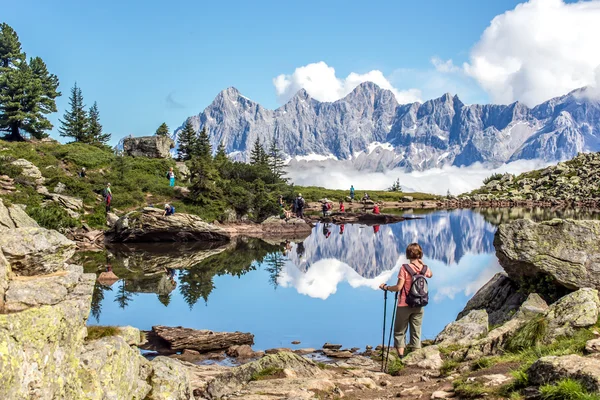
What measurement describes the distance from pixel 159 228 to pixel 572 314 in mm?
36863

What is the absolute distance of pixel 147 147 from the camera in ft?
230

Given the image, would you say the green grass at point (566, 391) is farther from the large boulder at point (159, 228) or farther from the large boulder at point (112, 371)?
the large boulder at point (159, 228)

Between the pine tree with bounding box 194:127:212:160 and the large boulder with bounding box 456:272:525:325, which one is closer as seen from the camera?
the large boulder with bounding box 456:272:525:325

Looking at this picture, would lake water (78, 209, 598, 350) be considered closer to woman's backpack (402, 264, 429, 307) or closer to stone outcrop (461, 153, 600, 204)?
woman's backpack (402, 264, 429, 307)

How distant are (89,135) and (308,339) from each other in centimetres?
6963

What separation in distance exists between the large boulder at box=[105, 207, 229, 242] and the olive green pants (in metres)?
33.1

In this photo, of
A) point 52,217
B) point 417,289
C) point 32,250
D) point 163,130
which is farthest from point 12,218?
point 163,130

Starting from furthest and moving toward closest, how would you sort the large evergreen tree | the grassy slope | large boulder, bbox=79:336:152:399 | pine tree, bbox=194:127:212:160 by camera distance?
pine tree, bbox=194:127:212:160 → the large evergreen tree → the grassy slope → large boulder, bbox=79:336:152:399

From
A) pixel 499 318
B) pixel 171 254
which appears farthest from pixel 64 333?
pixel 171 254

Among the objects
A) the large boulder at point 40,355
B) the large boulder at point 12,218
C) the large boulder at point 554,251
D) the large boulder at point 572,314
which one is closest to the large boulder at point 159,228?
the large boulder at point 12,218

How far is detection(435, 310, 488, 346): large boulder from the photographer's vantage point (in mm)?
14375

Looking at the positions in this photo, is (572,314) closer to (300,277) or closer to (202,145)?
(300,277)

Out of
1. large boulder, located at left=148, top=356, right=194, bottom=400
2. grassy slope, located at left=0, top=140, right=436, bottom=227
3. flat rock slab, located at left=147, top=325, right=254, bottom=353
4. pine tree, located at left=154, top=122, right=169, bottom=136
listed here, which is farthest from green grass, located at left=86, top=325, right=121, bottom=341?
pine tree, located at left=154, top=122, right=169, bottom=136

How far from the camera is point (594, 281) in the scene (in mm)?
14930
